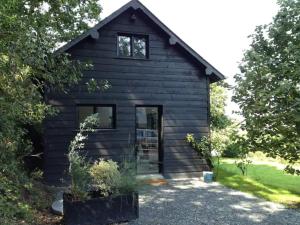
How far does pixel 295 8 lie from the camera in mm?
7129

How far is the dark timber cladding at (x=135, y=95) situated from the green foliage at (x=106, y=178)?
4.59 metres

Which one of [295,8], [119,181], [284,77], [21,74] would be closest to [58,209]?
[119,181]

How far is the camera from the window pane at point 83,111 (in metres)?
12.8

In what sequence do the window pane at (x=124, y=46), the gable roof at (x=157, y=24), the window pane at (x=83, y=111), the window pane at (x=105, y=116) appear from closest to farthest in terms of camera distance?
1. the gable roof at (x=157, y=24)
2. the window pane at (x=83, y=111)
3. the window pane at (x=105, y=116)
4. the window pane at (x=124, y=46)

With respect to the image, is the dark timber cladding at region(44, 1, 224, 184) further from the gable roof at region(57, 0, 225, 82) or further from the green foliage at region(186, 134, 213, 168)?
the green foliage at region(186, 134, 213, 168)

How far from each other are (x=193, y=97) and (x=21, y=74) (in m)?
9.16

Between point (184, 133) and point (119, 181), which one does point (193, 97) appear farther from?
point (119, 181)

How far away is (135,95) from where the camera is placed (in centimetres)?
1343

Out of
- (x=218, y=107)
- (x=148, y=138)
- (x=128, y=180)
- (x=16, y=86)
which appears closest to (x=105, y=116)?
(x=148, y=138)

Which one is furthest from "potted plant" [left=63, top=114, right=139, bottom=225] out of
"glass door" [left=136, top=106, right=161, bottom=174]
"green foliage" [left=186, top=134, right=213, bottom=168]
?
"green foliage" [left=186, top=134, right=213, bottom=168]

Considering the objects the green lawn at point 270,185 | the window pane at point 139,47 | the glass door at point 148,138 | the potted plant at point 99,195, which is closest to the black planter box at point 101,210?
the potted plant at point 99,195

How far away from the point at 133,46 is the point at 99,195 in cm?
700

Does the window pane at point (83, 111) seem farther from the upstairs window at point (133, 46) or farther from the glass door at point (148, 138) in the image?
the upstairs window at point (133, 46)

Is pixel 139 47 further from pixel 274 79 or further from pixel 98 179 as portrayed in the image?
pixel 274 79
